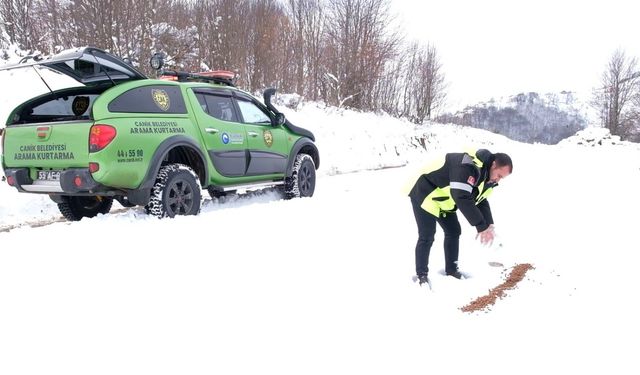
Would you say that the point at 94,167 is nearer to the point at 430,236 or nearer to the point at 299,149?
the point at 430,236

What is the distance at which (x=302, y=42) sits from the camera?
917 inches

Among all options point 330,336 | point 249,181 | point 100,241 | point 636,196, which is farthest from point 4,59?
point 636,196

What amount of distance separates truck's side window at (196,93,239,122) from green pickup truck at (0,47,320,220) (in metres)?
0.02

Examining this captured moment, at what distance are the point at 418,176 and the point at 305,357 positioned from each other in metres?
1.99

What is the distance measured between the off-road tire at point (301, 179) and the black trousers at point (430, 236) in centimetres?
370

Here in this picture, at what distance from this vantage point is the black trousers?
12.6 feet

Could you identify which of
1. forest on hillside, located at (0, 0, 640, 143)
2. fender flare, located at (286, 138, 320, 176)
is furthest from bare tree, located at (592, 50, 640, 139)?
fender flare, located at (286, 138, 320, 176)

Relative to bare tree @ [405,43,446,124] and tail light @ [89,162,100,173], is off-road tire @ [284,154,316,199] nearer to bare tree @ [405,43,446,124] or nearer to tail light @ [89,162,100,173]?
tail light @ [89,162,100,173]

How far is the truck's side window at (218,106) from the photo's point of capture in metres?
6.16

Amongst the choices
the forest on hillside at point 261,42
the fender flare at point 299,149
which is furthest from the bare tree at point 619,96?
the fender flare at point 299,149

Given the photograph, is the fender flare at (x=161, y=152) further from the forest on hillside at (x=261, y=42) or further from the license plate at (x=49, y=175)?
the forest on hillside at (x=261, y=42)

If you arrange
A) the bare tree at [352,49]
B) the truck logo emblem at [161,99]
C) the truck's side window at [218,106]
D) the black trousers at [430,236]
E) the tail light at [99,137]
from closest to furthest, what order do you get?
the black trousers at [430,236] < the tail light at [99,137] < the truck logo emblem at [161,99] < the truck's side window at [218,106] < the bare tree at [352,49]

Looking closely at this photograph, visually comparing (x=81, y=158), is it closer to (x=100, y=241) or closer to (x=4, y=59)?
(x=100, y=241)

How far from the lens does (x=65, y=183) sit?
4.72 metres
